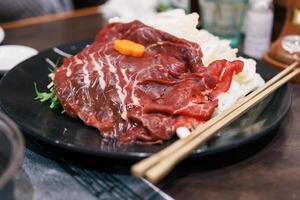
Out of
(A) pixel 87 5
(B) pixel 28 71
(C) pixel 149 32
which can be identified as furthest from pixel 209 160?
(A) pixel 87 5

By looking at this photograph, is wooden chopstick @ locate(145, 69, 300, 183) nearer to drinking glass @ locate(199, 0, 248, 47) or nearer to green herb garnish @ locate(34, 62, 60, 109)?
green herb garnish @ locate(34, 62, 60, 109)

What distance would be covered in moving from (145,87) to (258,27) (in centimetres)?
85

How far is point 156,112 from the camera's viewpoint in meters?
1.11

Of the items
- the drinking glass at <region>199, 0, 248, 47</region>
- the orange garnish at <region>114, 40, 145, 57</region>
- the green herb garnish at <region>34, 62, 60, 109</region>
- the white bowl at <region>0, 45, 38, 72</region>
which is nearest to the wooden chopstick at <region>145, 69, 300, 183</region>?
the orange garnish at <region>114, 40, 145, 57</region>

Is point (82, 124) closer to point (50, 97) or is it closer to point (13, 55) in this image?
point (50, 97)

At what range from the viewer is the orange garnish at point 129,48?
1.28m

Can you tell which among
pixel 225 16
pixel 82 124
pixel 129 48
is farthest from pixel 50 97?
pixel 225 16

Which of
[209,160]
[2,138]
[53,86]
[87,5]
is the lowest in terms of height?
[87,5]

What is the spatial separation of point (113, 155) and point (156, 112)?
20 centimetres

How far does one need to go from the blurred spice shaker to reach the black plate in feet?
1.43

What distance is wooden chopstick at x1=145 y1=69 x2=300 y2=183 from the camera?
791 mm

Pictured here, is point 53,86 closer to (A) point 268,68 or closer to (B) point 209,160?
(B) point 209,160

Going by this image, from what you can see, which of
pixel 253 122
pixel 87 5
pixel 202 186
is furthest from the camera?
pixel 87 5

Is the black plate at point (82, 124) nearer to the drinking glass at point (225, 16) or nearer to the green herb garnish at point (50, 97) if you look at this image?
the green herb garnish at point (50, 97)
